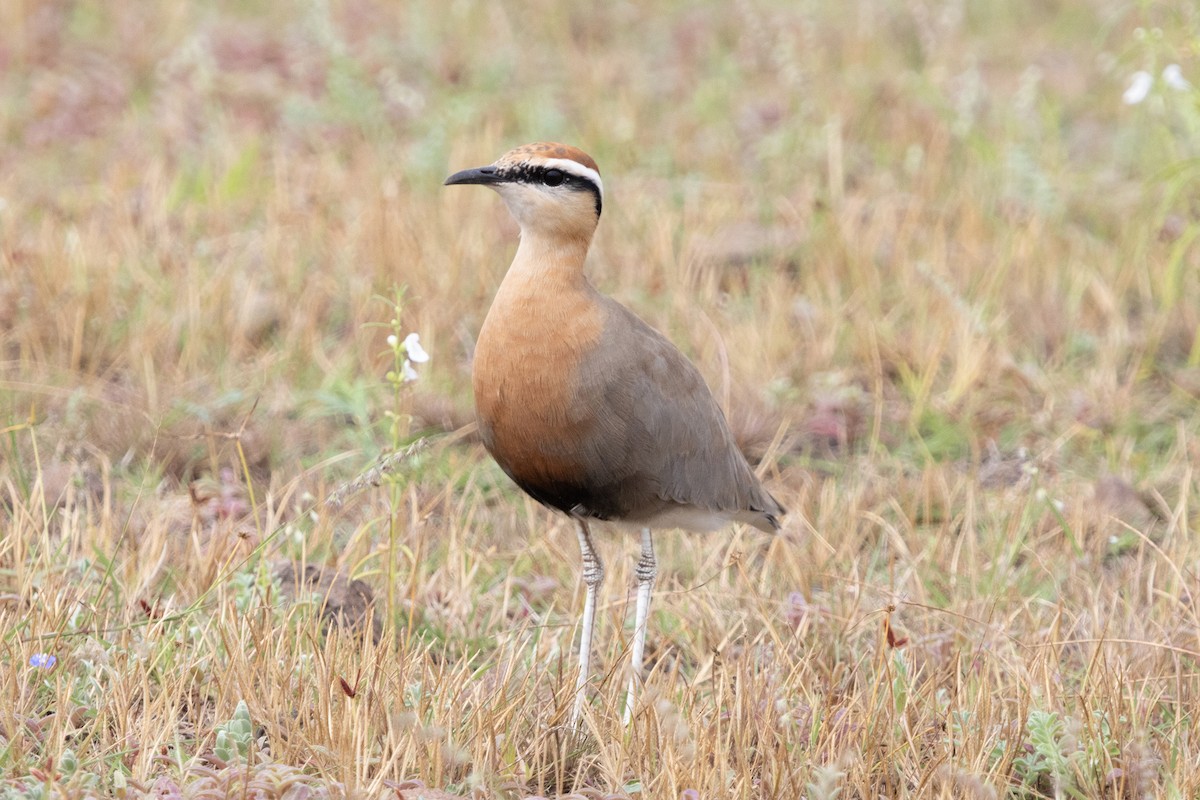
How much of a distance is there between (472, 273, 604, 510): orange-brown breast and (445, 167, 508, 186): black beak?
10.8 inches

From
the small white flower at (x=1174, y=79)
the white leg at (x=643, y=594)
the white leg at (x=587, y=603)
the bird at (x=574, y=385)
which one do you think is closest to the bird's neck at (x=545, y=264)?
the bird at (x=574, y=385)

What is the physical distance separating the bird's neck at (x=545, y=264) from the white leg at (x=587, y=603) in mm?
732

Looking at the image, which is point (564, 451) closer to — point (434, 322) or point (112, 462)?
point (112, 462)

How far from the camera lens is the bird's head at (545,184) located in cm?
419

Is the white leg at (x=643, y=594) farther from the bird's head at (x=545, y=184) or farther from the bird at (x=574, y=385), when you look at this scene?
the bird's head at (x=545, y=184)

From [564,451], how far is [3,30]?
7.29 m

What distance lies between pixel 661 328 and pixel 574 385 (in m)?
2.83

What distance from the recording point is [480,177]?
413cm

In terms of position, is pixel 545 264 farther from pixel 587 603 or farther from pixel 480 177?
pixel 587 603

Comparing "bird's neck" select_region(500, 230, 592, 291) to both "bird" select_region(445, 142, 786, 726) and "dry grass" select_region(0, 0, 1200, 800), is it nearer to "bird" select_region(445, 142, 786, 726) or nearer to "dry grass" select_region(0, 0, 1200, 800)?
"bird" select_region(445, 142, 786, 726)

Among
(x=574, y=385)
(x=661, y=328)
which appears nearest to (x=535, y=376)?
(x=574, y=385)

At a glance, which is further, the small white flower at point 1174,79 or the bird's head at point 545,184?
the small white flower at point 1174,79

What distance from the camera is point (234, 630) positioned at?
396cm

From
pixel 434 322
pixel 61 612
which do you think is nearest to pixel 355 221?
pixel 434 322
